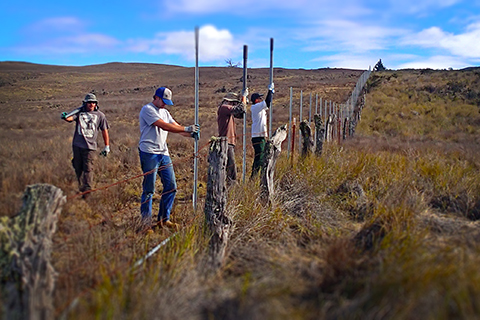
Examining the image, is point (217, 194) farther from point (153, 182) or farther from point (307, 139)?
point (307, 139)

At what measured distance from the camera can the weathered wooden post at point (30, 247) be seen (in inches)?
94.5

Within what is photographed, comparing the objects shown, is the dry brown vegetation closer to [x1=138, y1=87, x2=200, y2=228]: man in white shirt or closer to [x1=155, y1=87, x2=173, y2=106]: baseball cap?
[x1=138, y1=87, x2=200, y2=228]: man in white shirt

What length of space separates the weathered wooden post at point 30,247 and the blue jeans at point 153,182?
1.78 metres

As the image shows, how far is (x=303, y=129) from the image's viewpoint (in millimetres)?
7363

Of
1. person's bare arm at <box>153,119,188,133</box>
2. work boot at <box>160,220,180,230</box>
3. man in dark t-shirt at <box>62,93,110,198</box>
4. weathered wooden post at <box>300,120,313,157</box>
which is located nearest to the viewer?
person's bare arm at <box>153,119,188,133</box>

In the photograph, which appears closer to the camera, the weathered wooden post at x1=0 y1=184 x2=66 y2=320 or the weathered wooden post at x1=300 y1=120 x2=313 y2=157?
the weathered wooden post at x1=0 y1=184 x2=66 y2=320

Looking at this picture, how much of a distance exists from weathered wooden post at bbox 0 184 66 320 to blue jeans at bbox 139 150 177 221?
178 centimetres

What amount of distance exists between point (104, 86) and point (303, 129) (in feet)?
106

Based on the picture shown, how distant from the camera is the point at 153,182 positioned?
4.53m

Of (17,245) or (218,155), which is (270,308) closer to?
(17,245)

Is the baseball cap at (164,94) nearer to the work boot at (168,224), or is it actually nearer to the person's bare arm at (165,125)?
the person's bare arm at (165,125)

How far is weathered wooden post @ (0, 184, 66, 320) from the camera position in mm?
2400

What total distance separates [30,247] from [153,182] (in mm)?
2113

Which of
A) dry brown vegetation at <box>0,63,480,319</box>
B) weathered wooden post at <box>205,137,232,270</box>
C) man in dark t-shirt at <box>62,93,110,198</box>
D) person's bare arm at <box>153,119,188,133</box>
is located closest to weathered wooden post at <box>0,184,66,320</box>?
dry brown vegetation at <box>0,63,480,319</box>
